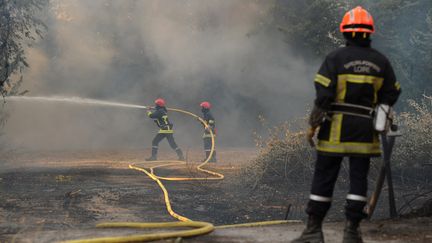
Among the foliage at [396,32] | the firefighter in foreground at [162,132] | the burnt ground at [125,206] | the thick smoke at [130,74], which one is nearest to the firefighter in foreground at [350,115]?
the burnt ground at [125,206]

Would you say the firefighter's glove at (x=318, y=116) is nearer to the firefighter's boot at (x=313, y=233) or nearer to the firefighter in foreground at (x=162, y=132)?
the firefighter's boot at (x=313, y=233)

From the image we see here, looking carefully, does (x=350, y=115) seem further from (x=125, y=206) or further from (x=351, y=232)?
(x=125, y=206)

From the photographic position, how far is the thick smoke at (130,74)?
19359 mm

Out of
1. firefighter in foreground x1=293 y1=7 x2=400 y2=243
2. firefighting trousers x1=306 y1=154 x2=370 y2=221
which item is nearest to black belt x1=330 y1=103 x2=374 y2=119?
firefighter in foreground x1=293 y1=7 x2=400 y2=243

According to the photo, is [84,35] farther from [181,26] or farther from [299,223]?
[299,223]

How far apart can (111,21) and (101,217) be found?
1540 cm

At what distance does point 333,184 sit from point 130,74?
17.7m

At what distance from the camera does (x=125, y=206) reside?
24.1 feet

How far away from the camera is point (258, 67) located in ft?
58.4

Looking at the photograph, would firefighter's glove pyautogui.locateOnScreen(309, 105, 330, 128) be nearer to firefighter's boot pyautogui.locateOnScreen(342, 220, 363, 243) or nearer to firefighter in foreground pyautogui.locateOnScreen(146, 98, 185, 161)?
firefighter's boot pyautogui.locateOnScreen(342, 220, 363, 243)

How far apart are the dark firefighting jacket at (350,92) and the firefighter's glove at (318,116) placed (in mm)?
27

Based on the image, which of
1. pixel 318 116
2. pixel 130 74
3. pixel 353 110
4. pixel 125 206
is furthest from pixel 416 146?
pixel 130 74

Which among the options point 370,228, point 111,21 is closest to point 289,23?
point 111,21

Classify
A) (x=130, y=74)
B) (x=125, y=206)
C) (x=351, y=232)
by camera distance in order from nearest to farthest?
(x=351, y=232), (x=125, y=206), (x=130, y=74)
